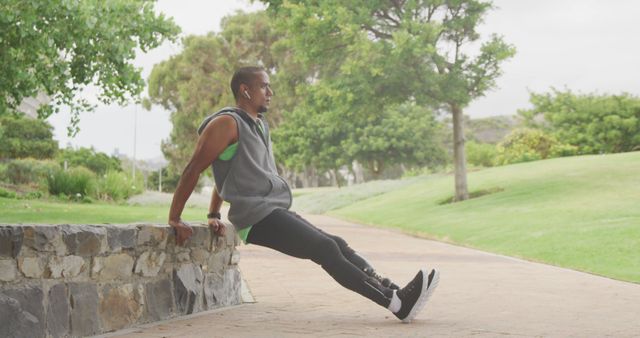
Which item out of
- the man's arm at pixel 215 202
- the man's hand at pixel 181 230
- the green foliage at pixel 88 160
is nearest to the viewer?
the man's hand at pixel 181 230

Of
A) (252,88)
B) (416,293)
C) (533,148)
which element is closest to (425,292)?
(416,293)

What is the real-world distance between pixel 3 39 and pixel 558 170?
1972 cm

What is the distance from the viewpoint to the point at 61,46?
13.2 metres

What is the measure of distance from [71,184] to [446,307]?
17161mm

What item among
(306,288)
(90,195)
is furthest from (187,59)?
(306,288)

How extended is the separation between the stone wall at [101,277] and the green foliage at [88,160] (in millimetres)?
28492

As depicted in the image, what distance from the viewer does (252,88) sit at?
17.3ft

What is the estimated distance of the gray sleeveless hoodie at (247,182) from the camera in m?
5.05

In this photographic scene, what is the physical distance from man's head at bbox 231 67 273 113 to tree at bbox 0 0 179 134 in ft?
24.6

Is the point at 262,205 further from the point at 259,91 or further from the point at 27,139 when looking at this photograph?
the point at 27,139

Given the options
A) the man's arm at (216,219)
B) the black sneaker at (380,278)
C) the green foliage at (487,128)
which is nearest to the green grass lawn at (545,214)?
the black sneaker at (380,278)

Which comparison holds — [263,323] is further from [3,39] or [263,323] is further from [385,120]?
[385,120]

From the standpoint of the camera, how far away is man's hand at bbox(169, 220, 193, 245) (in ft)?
18.1

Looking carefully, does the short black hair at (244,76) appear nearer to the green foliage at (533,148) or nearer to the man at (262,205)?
the man at (262,205)
